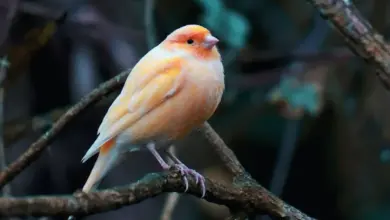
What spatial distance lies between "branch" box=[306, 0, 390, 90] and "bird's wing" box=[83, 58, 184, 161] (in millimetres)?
826

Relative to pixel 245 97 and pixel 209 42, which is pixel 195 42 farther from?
pixel 245 97

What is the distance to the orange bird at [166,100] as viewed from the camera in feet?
8.25

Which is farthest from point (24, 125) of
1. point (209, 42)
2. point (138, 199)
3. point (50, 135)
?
point (138, 199)

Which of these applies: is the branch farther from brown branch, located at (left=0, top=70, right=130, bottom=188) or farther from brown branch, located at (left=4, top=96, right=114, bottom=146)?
brown branch, located at (left=4, top=96, right=114, bottom=146)

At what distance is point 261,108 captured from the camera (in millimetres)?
5543

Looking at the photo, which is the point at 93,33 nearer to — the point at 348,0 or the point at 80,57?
the point at 80,57

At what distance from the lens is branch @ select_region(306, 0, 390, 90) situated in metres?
3.09

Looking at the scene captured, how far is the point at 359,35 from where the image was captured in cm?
Result: 311

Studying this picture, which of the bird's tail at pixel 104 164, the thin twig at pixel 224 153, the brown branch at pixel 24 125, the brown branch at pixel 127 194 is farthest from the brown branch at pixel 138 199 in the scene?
the brown branch at pixel 24 125

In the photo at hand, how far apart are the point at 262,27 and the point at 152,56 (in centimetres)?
301

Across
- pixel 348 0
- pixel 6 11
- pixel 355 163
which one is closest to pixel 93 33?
pixel 6 11

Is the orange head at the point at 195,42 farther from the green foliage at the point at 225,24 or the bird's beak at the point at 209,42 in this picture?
the green foliage at the point at 225,24

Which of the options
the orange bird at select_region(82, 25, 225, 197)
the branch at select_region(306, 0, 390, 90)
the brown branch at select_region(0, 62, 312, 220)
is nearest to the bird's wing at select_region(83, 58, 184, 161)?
the orange bird at select_region(82, 25, 225, 197)

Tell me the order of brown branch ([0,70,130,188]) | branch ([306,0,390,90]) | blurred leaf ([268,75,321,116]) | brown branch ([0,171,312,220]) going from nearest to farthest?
brown branch ([0,171,312,220]), brown branch ([0,70,130,188]), branch ([306,0,390,90]), blurred leaf ([268,75,321,116])
